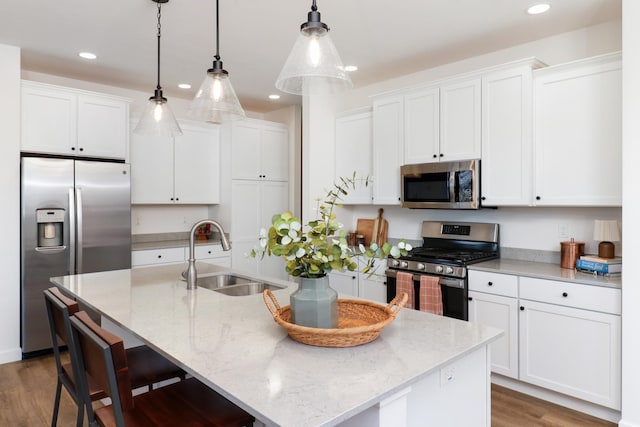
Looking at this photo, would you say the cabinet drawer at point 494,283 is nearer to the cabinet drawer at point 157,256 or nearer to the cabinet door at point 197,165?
the cabinet drawer at point 157,256

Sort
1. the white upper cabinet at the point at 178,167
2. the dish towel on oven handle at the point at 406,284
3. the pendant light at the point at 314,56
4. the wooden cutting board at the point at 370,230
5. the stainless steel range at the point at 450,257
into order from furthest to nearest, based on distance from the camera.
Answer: the white upper cabinet at the point at 178,167 < the wooden cutting board at the point at 370,230 < the dish towel on oven handle at the point at 406,284 < the stainless steel range at the point at 450,257 < the pendant light at the point at 314,56

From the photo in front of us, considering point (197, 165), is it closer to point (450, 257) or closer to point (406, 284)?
point (406, 284)

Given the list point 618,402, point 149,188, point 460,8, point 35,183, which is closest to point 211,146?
point 149,188

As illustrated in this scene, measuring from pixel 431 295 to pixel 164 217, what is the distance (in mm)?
3245

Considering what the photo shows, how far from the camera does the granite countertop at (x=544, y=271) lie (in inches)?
101

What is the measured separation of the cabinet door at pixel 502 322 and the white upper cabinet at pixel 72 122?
3495mm

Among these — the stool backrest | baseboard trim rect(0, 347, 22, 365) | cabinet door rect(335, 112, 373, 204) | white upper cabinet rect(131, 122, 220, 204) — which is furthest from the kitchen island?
white upper cabinet rect(131, 122, 220, 204)

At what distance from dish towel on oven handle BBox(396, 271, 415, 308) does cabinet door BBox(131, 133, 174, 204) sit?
2691 mm

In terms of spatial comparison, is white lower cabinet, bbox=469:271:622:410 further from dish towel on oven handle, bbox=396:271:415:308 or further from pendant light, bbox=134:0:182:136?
pendant light, bbox=134:0:182:136

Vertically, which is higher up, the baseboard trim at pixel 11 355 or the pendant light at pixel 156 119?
the pendant light at pixel 156 119

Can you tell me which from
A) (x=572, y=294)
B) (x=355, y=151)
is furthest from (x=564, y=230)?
(x=355, y=151)

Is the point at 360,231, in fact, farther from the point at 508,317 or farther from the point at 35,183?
the point at 35,183
